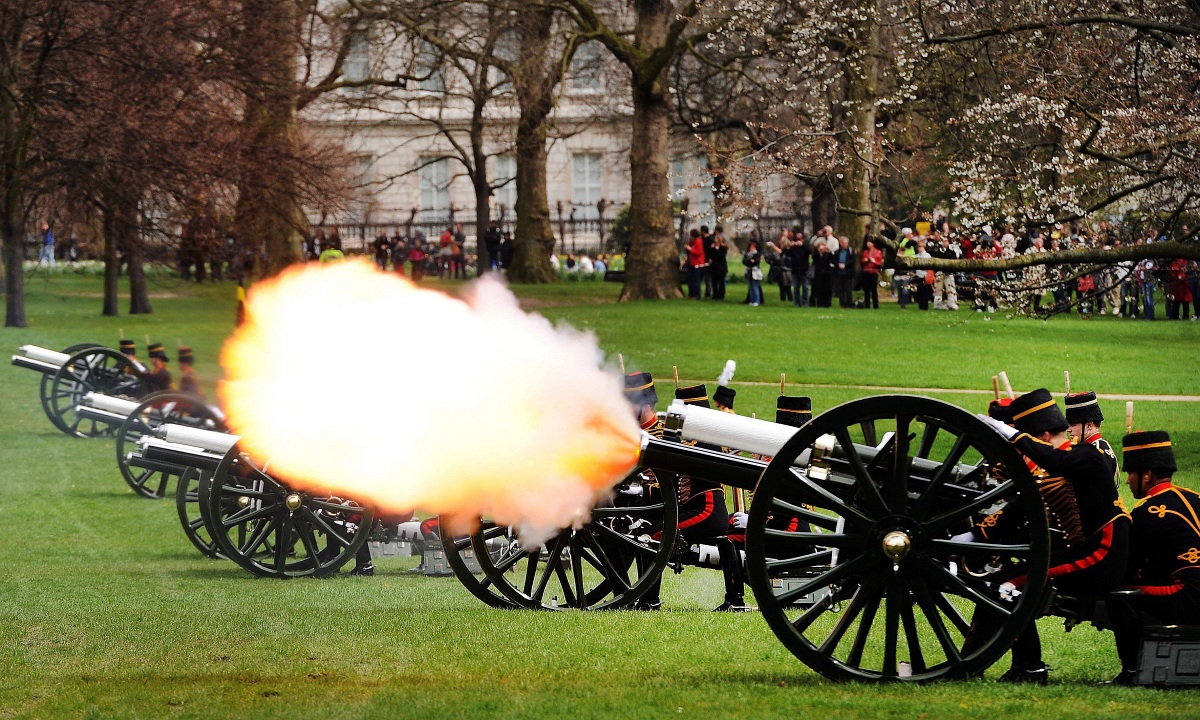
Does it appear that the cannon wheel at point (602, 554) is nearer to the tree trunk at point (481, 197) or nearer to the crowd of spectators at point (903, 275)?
the crowd of spectators at point (903, 275)

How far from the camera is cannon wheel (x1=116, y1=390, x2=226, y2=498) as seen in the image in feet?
61.2

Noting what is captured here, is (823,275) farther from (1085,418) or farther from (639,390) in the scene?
(1085,418)

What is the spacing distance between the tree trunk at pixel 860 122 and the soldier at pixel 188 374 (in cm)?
1169

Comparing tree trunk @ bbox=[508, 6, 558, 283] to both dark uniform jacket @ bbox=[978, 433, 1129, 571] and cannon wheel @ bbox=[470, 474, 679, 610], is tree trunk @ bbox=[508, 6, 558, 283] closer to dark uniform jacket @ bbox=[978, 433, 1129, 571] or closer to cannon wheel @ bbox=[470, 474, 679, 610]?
cannon wheel @ bbox=[470, 474, 679, 610]

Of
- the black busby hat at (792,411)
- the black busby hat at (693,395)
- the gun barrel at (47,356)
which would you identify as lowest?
the gun barrel at (47,356)

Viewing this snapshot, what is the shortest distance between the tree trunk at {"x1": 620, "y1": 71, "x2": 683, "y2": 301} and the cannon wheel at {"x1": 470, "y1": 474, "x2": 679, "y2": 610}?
27.0 metres

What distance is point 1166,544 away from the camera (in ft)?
28.8

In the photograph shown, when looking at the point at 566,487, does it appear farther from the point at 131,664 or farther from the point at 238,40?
the point at 238,40

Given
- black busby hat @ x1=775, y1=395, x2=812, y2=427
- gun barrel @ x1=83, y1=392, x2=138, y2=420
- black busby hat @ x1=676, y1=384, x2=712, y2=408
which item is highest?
black busby hat @ x1=676, y1=384, x2=712, y2=408

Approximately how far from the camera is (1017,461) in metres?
7.96

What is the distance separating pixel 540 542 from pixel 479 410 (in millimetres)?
1257

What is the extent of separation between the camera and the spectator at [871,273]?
121 ft

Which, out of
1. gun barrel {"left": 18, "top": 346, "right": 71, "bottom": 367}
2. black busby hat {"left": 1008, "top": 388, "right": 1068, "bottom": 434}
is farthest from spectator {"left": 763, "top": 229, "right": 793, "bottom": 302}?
black busby hat {"left": 1008, "top": 388, "right": 1068, "bottom": 434}

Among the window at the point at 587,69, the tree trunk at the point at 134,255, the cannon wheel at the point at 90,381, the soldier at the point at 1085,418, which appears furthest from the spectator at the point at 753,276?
the soldier at the point at 1085,418
